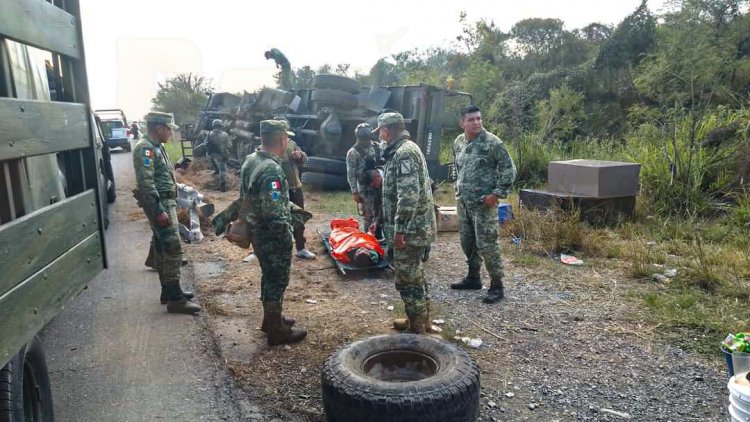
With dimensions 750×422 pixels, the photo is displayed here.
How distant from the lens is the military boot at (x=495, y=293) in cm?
479

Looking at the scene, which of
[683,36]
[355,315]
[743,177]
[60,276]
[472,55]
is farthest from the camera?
[472,55]

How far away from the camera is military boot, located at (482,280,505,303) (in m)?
4.79

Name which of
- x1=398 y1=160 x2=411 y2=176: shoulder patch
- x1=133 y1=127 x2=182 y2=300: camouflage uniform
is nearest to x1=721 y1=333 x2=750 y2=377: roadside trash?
x1=398 y1=160 x2=411 y2=176: shoulder patch

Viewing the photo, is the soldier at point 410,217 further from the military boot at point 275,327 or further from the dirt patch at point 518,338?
the military boot at point 275,327

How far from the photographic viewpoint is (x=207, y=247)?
23.2 feet

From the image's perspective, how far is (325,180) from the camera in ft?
36.5

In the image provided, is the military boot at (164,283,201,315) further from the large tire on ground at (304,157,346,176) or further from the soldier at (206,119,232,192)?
the soldier at (206,119,232,192)

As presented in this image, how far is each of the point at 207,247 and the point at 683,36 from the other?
11.8 m

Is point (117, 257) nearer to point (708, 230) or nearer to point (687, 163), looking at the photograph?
point (708, 230)

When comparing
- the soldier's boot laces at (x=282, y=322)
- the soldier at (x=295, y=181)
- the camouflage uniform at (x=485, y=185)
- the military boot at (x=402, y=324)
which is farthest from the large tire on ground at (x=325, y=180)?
the military boot at (x=402, y=324)

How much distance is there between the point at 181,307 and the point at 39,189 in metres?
2.68

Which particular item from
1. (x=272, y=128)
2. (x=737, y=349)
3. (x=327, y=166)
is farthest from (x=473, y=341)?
Result: (x=327, y=166)

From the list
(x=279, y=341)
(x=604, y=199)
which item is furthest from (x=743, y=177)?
(x=279, y=341)

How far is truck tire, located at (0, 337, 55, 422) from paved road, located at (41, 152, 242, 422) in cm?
74
